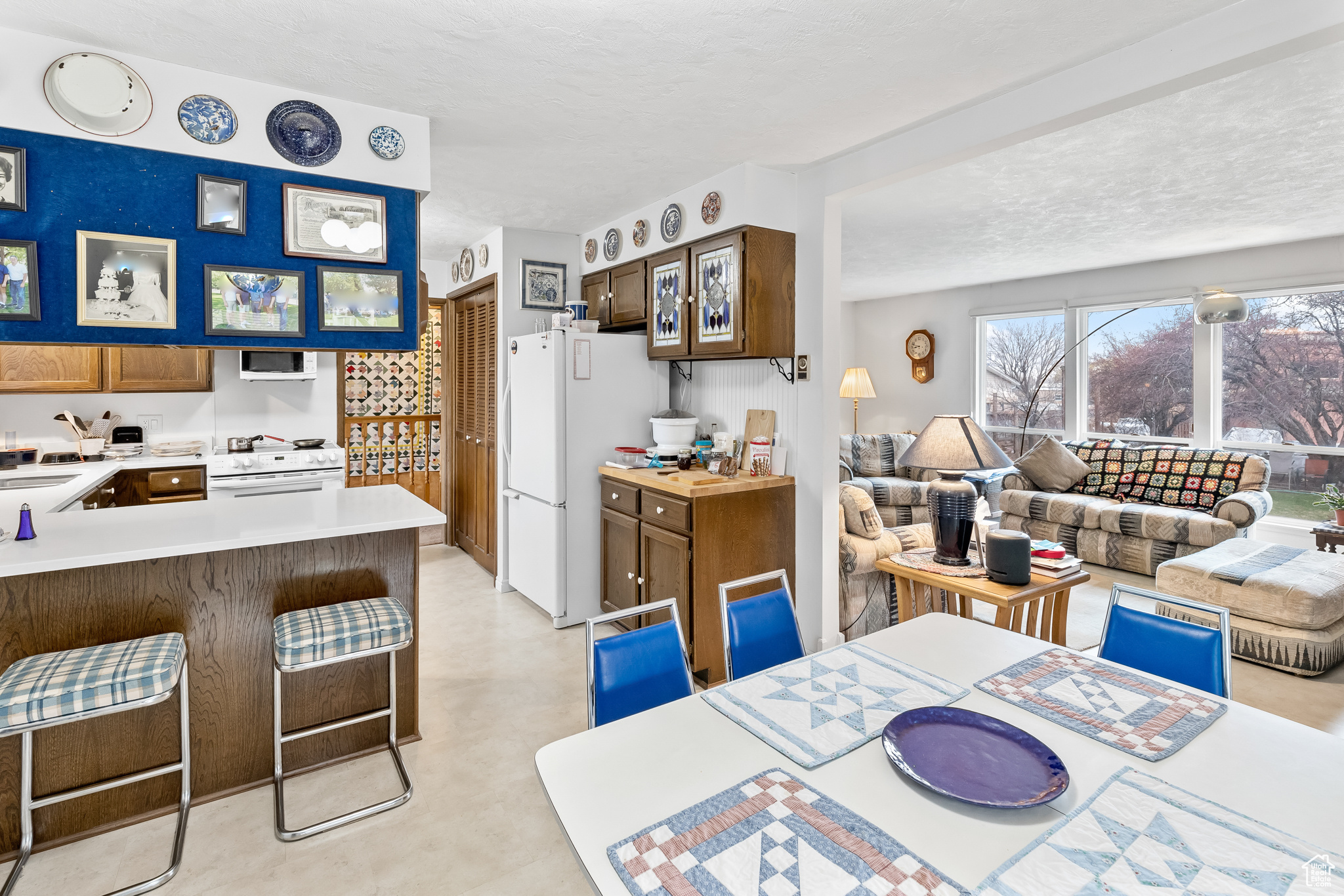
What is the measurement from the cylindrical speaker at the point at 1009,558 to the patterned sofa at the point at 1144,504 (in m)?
3.05

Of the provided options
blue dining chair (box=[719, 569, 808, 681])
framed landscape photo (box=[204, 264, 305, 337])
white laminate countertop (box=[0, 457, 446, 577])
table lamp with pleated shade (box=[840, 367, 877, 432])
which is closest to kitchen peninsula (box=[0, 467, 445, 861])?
white laminate countertop (box=[0, 457, 446, 577])

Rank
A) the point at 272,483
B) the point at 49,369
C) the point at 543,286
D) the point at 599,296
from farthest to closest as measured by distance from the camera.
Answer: the point at 543,286 < the point at 599,296 < the point at 272,483 < the point at 49,369

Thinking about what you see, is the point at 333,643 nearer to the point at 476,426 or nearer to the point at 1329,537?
the point at 476,426

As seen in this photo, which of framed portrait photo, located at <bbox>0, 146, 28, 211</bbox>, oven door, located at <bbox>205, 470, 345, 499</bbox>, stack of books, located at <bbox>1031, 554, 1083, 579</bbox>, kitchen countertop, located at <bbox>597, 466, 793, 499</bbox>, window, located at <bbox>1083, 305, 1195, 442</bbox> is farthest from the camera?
window, located at <bbox>1083, 305, 1195, 442</bbox>

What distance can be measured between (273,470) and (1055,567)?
4.18 m

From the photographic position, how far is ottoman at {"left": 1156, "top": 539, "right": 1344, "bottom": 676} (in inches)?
125

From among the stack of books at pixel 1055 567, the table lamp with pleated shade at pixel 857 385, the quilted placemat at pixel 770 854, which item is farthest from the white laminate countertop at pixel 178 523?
the table lamp with pleated shade at pixel 857 385

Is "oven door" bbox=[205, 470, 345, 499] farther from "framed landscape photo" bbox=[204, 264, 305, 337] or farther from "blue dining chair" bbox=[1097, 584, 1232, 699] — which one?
"blue dining chair" bbox=[1097, 584, 1232, 699]

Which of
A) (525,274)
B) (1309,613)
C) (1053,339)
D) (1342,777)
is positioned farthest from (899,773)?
(1053,339)

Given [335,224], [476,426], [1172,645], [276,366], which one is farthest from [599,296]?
[1172,645]

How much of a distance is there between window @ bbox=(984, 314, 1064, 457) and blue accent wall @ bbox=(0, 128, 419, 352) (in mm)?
6555

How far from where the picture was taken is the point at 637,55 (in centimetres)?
218

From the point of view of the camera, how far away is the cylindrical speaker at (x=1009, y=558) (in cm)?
249

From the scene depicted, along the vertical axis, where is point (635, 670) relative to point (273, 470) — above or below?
below
